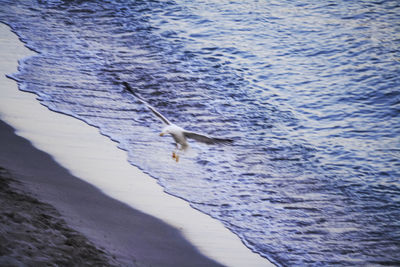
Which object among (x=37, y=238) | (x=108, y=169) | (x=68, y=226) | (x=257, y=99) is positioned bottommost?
(x=257, y=99)

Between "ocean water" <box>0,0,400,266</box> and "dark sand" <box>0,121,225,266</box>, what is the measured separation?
1.06 meters

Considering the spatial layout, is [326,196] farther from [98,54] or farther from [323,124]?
[98,54]

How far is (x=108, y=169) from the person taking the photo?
8750 mm

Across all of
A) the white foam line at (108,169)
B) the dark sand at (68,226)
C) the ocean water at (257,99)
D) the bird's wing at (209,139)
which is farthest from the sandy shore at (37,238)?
the ocean water at (257,99)

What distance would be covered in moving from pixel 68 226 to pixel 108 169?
2.06 metres

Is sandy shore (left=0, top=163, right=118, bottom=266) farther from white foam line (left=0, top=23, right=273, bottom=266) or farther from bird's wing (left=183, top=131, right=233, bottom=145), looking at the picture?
bird's wing (left=183, top=131, right=233, bottom=145)

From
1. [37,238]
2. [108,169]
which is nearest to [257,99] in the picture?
[108,169]

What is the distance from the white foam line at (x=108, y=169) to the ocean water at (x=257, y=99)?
24cm

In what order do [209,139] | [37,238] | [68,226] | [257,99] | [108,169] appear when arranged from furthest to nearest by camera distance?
[257,99], [108,169], [209,139], [68,226], [37,238]

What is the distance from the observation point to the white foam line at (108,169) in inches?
288

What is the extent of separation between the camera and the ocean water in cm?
824

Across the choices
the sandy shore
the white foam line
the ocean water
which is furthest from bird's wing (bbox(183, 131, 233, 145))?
the sandy shore

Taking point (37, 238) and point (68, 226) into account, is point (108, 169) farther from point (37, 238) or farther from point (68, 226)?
point (37, 238)

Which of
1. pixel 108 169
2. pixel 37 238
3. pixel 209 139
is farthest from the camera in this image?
pixel 108 169
